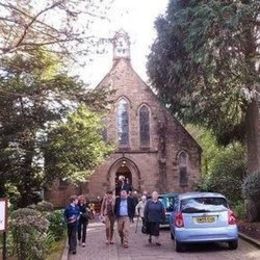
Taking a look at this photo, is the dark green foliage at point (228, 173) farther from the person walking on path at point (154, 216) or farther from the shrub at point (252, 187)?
the person walking on path at point (154, 216)

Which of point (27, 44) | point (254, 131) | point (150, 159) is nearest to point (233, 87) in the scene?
point (254, 131)

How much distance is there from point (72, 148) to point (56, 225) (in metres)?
7.31

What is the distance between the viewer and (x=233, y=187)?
1177 inches

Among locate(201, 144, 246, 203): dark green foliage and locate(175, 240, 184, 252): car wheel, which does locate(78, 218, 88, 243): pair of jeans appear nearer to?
locate(175, 240, 184, 252): car wheel

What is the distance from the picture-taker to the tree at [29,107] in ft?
53.3

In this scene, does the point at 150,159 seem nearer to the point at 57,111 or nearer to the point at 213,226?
the point at 57,111

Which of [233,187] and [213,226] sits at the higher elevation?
[233,187]

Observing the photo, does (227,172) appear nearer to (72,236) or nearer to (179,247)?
(179,247)

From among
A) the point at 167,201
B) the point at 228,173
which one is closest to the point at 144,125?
the point at 228,173

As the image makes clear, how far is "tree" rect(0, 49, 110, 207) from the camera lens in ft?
53.3

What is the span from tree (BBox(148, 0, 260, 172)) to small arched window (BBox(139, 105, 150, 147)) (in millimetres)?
16459

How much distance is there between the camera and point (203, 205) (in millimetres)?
15445

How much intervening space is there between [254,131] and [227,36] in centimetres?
483

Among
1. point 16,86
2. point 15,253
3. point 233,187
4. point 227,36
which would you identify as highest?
point 227,36
